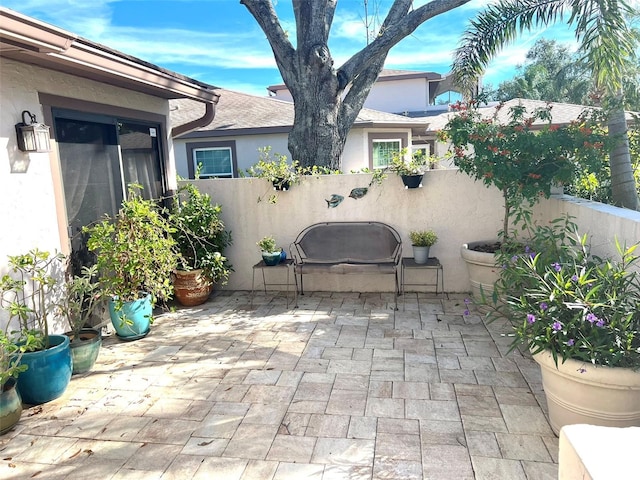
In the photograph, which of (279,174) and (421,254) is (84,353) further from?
(421,254)

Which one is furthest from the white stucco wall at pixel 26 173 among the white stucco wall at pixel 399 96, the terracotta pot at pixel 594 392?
the white stucco wall at pixel 399 96

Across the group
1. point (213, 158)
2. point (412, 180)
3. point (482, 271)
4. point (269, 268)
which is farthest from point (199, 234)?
point (213, 158)

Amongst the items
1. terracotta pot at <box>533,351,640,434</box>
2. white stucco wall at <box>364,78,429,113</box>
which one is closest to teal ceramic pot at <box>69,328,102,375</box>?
terracotta pot at <box>533,351,640,434</box>

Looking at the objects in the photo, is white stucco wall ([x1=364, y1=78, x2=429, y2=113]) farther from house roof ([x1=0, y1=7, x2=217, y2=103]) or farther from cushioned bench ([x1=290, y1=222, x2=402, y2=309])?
house roof ([x1=0, y1=7, x2=217, y2=103])

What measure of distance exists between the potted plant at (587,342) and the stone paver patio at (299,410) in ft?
1.09

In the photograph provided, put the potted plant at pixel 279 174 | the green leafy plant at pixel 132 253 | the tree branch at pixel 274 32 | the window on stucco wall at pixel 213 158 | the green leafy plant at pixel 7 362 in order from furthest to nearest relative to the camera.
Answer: the window on stucco wall at pixel 213 158, the tree branch at pixel 274 32, the potted plant at pixel 279 174, the green leafy plant at pixel 132 253, the green leafy plant at pixel 7 362

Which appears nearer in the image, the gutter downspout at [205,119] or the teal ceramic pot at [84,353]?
the teal ceramic pot at [84,353]

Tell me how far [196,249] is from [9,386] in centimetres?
266

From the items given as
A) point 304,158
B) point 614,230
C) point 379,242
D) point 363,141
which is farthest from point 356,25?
point 614,230

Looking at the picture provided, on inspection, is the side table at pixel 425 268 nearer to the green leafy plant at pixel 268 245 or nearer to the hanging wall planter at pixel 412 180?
the hanging wall planter at pixel 412 180

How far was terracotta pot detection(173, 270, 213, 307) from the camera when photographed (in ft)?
16.8

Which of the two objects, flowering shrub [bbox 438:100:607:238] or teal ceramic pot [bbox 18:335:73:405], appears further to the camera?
flowering shrub [bbox 438:100:607:238]

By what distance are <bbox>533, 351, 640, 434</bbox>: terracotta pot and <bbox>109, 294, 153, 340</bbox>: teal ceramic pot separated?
335 cm

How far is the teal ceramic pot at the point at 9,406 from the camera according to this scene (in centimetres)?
269
